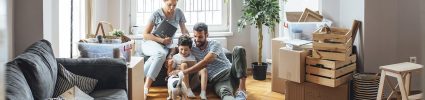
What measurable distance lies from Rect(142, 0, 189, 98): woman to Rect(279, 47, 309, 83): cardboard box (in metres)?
1.21

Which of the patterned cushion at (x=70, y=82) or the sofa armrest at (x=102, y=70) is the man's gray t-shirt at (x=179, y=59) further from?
the patterned cushion at (x=70, y=82)

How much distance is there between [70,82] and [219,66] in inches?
76.5

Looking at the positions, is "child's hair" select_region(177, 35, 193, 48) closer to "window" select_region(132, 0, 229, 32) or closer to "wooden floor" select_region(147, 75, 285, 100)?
"wooden floor" select_region(147, 75, 285, 100)

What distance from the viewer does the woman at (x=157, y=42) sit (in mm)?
4715

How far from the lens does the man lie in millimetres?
4352

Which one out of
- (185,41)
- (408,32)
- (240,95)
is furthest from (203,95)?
(408,32)

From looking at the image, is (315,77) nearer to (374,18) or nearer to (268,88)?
(374,18)

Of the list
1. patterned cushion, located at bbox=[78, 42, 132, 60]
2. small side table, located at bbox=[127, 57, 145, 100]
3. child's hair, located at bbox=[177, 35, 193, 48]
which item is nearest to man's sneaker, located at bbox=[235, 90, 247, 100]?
child's hair, located at bbox=[177, 35, 193, 48]

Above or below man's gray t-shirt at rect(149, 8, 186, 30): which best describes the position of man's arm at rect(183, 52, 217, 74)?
below

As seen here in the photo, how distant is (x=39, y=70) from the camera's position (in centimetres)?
252

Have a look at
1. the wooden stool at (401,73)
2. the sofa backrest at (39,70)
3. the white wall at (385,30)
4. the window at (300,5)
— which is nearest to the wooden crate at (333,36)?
the white wall at (385,30)

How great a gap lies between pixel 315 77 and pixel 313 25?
571 millimetres

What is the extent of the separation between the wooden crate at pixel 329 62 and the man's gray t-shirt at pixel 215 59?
882mm

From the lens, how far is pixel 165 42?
488cm
